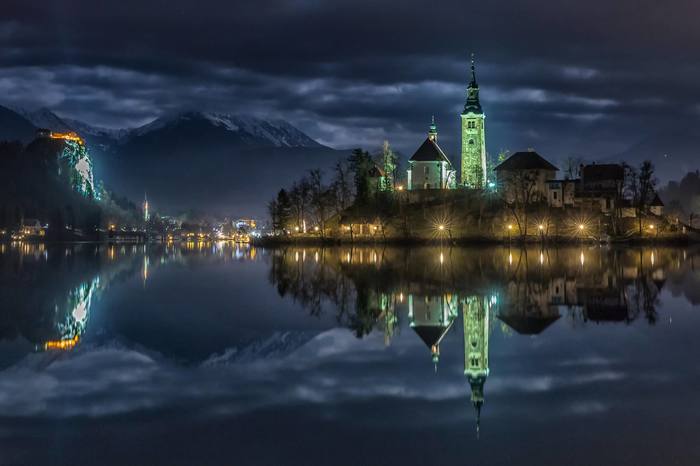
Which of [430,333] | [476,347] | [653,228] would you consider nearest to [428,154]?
[653,228]

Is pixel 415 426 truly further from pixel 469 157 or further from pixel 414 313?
pixel 469 157

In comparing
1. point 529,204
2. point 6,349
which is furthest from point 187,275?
point 529,204

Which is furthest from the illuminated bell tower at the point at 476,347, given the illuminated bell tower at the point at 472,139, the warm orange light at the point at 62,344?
the illuminated bell tower at the point at 472,139

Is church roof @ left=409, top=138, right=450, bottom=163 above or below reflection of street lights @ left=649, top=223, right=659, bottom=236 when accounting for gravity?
above

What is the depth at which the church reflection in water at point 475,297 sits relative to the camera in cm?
2291


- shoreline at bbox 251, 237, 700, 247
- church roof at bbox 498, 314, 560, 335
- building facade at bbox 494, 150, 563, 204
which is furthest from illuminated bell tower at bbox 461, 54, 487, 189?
church roof at bbox 498, 314, 560, 335

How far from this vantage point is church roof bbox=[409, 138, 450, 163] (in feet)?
404

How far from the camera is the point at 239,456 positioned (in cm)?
1082

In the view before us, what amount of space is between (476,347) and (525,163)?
107m

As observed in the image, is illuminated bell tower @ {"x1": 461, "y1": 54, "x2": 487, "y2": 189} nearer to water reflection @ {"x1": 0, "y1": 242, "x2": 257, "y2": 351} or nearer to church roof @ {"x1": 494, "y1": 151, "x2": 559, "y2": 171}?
church roof @ {"x1": 494, "y1": 151, "x2": 559, "y2": 171}

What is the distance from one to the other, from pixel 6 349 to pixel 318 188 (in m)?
108

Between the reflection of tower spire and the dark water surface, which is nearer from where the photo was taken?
the dark water surface

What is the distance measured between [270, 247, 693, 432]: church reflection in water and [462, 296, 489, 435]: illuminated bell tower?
0.06 ft

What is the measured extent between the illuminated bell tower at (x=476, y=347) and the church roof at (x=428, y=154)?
93.8m
